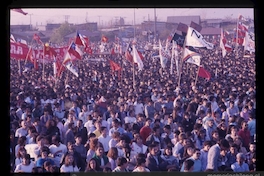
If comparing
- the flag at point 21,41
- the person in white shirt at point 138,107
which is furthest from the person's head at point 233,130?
the flag at point 21,41

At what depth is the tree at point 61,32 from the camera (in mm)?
8117

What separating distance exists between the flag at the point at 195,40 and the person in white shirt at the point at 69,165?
2.23m

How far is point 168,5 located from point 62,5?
143 cm

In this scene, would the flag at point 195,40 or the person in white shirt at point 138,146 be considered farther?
the flag at point 195,40

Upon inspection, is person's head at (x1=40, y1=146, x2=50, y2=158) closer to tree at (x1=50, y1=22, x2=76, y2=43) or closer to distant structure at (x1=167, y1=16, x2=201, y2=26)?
tree at (x1=50, y1=22, x2=76, y2=43)

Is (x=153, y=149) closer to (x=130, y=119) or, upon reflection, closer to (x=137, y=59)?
(x=130, y=119)

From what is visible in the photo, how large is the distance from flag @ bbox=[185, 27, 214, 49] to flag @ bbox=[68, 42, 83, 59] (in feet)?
4.83

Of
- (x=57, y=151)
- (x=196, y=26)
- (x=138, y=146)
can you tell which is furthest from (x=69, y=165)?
(x=196, y=26)

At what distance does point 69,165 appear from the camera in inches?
310

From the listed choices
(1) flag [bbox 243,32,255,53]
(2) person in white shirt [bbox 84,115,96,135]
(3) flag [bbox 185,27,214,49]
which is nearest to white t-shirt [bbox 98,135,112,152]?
(2) person in white shirt [bbox 84,115,96,135]

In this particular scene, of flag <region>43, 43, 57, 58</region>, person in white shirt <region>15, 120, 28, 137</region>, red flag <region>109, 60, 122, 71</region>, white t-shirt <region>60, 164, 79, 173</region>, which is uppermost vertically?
flag <region>43, 43, 57, 58</region>

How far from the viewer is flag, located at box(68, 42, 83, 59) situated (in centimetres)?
816

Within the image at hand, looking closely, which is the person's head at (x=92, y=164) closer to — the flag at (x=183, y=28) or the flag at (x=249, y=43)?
the flag at (x=183, y=28)
